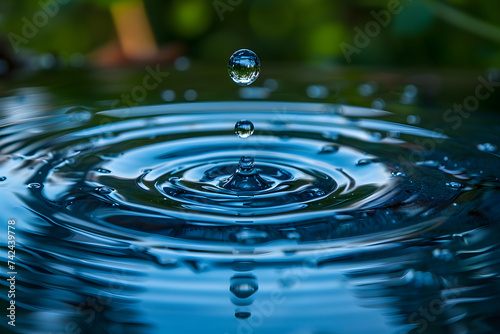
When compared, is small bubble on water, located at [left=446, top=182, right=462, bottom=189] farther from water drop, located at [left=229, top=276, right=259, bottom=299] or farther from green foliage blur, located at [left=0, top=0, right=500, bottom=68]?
green foliage blur, located at [left=0, top=0, right=500, bottom=68]

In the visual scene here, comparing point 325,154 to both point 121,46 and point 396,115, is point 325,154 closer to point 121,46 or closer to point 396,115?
point 396,115

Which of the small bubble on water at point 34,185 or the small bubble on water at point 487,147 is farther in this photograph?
the small bubble on water at point 487,147

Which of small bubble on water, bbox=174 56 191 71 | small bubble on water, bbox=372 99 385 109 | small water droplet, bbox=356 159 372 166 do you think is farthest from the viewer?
small bubble on water, bbox=174 56 191 71

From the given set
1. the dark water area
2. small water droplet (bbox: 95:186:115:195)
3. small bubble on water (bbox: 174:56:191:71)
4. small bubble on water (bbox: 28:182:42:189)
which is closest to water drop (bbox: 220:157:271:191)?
the dark water area

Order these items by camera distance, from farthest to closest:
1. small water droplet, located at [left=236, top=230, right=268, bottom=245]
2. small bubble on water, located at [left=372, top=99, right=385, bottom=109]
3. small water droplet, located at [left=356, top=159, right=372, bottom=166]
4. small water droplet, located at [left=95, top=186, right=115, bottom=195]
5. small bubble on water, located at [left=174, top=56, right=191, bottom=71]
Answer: small bubble on water, located at [left=174, top=56, right=191, bottom=71] < small bubble on water, located at [left=372, top=99, right=385, bottom=109] < small water droplet, located at [left=356, top=159, right=372, bottom=166] < small water droplet, located at [left=95, top=186, right=115, bottom=195] < small water droplet, located at [left=236, top=230, right=268, bottom=245]

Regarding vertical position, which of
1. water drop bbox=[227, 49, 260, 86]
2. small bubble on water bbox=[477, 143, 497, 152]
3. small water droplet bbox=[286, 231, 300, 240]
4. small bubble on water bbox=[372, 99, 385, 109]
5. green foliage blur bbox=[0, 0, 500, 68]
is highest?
green foliage blur bbox=[0, 0, 500, 68]

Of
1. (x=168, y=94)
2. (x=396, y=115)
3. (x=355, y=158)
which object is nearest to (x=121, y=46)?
(x=168, y=94)

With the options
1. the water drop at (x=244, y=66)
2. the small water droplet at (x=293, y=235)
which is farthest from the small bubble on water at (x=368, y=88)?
the small water droplet at (x=293, y=235)

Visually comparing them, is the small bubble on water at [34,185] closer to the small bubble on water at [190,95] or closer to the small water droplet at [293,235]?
the small water droplet at [293,235]
